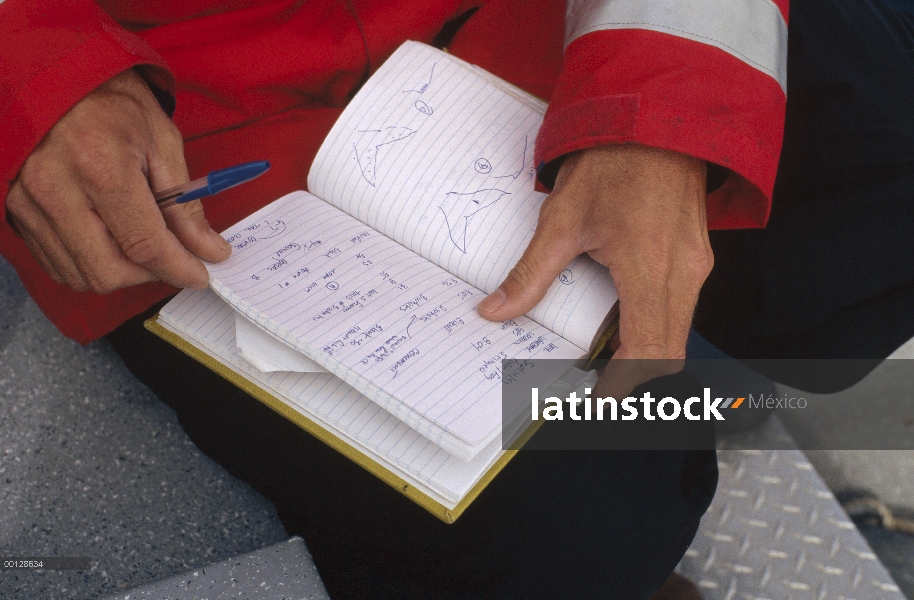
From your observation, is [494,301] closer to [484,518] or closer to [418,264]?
[418,264]

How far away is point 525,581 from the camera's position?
2.45 ft

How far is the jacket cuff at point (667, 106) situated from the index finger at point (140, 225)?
0.42 meters

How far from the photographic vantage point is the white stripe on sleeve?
795mm

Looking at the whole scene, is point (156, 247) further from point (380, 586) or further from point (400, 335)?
point (380, 586)

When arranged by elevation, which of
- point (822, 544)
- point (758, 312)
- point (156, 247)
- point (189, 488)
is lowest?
point (822, 544)

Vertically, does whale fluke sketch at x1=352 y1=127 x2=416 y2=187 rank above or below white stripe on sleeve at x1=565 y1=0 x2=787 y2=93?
below

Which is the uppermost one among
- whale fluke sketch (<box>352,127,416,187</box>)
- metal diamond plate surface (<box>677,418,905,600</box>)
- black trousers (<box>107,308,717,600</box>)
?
whale fluke sketch (<box>352,127,416,187</box>)

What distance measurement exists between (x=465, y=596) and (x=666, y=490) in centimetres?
28

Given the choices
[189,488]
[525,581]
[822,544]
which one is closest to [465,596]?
[525,581]

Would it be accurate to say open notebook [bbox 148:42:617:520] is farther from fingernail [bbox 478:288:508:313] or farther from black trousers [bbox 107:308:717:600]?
black trousers [bbox 107:308:717:600]

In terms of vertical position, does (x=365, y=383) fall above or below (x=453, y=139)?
below

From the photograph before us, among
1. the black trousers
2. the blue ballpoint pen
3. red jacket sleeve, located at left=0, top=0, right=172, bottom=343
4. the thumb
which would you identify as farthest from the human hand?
red jacket sleeve, located at left=0, top=0, right=172, bottom=343

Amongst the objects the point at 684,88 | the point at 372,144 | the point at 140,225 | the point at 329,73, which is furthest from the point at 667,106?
the point at 140,225

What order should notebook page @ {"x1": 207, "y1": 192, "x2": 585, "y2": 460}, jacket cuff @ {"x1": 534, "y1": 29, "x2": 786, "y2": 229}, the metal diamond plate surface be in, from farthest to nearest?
the metal diamond plate surface < jacket cuff @ {"x1": 534, "y1": 29, "x2": 786, "y2": 229} < notebook page @ {"x1": 207, "y1": 192, "x2": 585, "y2": 460}
